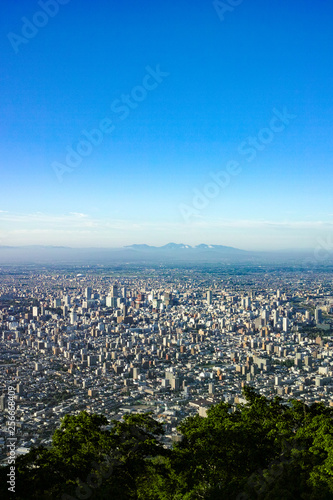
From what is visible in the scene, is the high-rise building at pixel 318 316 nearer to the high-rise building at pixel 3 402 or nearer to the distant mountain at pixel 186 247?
the high-rise building at pixel 3 402

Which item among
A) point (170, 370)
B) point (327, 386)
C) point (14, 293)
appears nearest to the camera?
point (327, 386)

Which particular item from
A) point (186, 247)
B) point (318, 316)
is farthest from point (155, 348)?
point (186, 247)

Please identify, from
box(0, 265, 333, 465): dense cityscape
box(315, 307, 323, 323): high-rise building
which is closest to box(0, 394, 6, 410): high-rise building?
box(0, 265, 333, 465): dense cityscape

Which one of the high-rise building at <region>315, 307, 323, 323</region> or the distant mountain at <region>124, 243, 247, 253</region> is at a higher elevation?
the distant mountain at <region>124, 243, 247, 253</region>

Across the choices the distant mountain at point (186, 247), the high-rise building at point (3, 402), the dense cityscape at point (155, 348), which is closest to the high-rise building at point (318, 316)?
the dense cityscape at point (155, 348)

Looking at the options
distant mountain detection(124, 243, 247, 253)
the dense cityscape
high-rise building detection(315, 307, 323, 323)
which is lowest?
the dense cityscape

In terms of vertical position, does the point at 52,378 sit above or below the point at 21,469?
below

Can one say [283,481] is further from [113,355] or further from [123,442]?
[113,355]

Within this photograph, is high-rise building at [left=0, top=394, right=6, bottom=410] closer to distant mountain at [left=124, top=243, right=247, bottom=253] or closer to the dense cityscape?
the dense cityscape

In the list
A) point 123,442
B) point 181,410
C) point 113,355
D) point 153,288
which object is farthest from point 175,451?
point 153,288
